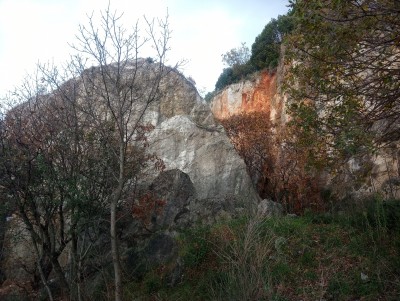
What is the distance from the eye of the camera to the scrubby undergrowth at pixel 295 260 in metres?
6.45

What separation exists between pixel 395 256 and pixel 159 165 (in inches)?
281

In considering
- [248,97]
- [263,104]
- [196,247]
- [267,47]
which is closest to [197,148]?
[196,247]

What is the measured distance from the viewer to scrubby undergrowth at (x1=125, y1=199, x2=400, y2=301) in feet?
21.2

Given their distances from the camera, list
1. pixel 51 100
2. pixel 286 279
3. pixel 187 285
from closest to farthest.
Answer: pixel 286 279
pixel 187 285
pixel 51 100

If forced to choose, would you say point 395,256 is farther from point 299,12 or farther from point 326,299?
point 299,12

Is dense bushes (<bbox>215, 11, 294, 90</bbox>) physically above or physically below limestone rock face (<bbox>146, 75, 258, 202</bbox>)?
above

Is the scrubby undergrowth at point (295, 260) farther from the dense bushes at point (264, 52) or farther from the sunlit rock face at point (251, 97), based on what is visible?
the dense bushes at point (264, 52)

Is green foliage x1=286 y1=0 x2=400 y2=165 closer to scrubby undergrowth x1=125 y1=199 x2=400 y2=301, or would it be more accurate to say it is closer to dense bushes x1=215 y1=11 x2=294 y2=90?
scrubby undergrowth x1=125 y1=199 x2=400 y2=301

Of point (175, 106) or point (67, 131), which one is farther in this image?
point (175, 106)

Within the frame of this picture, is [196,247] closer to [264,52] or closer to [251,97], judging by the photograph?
[251,97]

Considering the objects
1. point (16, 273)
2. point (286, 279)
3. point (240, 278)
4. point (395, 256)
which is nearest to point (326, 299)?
point (286, 279)

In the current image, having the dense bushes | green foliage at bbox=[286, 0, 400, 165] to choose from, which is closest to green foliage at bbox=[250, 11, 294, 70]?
the dense bushes

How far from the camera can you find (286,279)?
26.7 ft

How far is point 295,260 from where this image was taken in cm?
877
